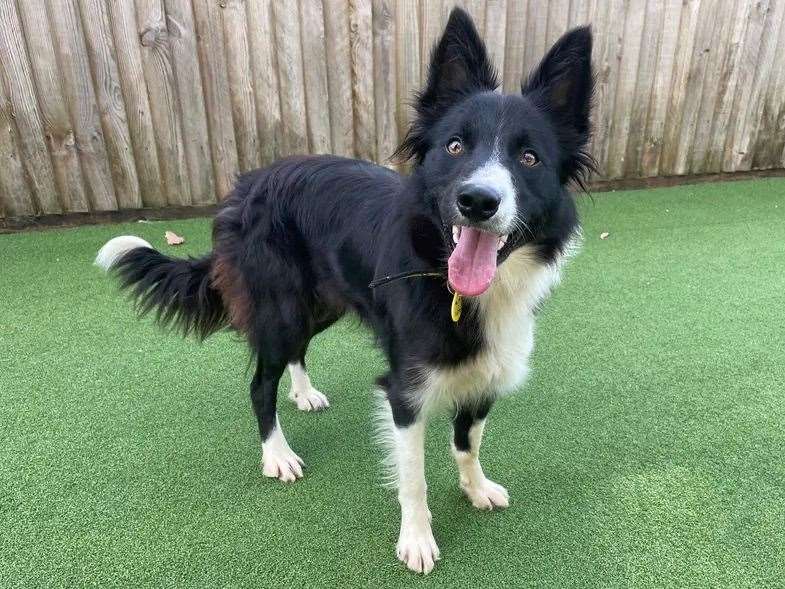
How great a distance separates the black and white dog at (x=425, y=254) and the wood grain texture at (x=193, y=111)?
2311mm

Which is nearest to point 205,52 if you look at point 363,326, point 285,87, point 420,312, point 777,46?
point 285,87

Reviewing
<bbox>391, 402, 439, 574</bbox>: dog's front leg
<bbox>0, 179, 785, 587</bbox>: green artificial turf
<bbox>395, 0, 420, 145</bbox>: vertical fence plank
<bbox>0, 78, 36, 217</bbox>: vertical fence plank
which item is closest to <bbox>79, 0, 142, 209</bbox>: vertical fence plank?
<bbox>0, 78, 36, 217</bbox>: vertical fence plank

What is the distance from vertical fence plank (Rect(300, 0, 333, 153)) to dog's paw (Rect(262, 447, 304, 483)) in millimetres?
3105

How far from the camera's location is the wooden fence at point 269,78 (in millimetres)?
4180

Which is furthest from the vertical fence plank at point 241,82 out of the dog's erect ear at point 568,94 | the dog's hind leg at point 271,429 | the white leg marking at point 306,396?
the dog's erect ear at point 568,94

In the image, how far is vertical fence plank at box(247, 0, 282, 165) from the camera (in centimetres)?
436

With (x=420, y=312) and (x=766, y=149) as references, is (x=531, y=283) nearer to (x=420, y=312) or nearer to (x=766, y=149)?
(x=420, y=312)

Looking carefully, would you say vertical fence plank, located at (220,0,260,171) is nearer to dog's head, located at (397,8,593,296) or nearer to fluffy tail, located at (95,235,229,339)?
fluffy tail, located at (95,235,229,339)

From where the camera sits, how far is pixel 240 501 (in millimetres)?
2266

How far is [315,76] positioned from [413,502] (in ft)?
12.2

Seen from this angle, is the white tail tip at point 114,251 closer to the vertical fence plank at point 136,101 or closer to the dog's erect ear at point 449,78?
the dog's erect ear at point 449,78

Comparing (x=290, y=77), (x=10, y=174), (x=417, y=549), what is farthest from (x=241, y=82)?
(x=417, y=549)

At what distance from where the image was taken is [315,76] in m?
4.63

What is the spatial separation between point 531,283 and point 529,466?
3.14 feet
